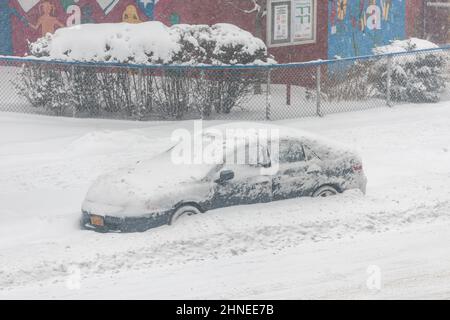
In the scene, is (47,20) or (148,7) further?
(47,20)

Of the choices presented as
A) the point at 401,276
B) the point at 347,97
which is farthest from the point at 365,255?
the point at 347,97

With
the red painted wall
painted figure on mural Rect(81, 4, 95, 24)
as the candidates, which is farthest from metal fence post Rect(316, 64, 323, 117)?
painted figure on mural Rect(81, 4, 95, 24)

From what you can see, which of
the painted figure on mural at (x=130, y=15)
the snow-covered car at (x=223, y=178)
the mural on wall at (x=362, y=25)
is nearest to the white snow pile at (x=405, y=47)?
the mural on wall at (x=362, y=25)

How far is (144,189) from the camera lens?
12305 millimetres

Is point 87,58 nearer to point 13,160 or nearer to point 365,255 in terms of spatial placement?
point 13,160

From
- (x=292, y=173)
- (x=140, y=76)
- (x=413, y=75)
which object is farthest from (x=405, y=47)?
(x=292, y=173)

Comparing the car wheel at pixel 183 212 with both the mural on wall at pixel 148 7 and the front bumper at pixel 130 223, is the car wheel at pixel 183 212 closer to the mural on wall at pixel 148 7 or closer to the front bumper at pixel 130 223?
the front bumper at pixel 130 223

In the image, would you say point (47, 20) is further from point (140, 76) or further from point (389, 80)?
point (389, 80)

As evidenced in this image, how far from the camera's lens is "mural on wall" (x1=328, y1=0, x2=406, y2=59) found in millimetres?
25250

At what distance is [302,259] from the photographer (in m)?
11.4

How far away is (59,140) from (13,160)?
1526 mm

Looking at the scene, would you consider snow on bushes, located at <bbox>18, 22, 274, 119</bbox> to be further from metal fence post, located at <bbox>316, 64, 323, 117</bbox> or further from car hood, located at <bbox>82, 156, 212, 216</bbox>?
car hood, located at <bbox>82, 156, 212, 216</bbox>

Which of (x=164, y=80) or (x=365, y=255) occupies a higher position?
(x=164, y=80)

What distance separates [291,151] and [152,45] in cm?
683
